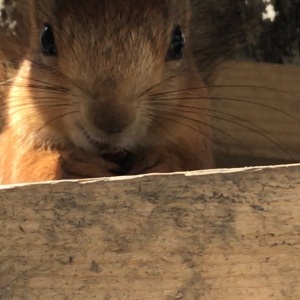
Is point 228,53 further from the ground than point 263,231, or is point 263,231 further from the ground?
point 228,53

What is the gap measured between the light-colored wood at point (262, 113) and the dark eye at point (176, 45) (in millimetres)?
200

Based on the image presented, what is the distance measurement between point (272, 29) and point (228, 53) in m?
0.12

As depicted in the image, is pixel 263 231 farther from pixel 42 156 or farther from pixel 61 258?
pixel 42 156

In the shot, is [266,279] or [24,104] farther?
[24,104]

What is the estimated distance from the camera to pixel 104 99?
1.29 metres

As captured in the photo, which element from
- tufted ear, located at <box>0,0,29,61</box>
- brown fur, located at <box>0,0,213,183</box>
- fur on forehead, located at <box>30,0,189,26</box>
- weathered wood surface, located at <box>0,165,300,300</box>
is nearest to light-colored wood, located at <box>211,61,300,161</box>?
brown fur, located at <box>0,0,213,183</box>

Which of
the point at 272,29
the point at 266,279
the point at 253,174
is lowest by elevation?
the point at 266,279

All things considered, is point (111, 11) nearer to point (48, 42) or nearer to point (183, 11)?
point (48, 42)

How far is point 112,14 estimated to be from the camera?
56.0 inches

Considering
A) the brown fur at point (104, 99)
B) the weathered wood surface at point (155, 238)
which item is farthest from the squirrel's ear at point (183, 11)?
the weathered wood surface at point (155, 238)

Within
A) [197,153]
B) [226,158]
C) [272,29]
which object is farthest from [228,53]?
[197,153]

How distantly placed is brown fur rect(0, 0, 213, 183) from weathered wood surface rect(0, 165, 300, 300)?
0.27 m

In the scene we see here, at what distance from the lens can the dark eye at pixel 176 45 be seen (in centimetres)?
157

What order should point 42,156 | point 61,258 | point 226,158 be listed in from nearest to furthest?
point 61,258
point 42,156
point 226,158
